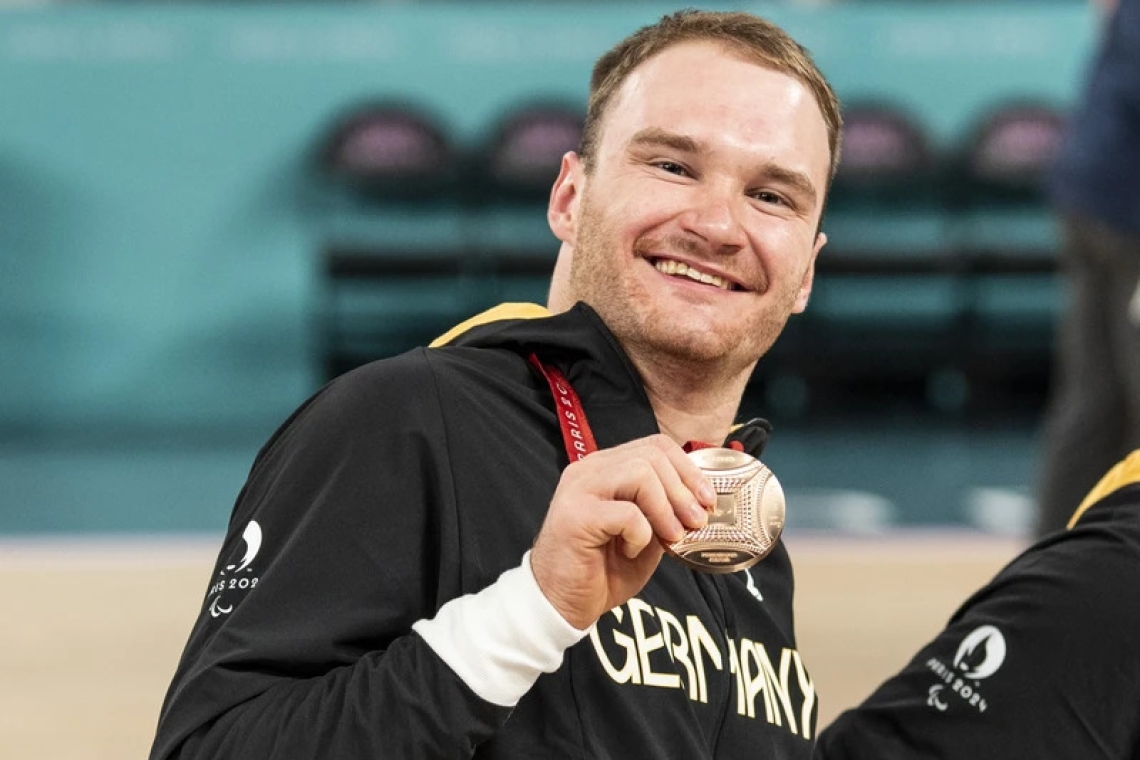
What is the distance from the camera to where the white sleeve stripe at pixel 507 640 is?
57.1 inches

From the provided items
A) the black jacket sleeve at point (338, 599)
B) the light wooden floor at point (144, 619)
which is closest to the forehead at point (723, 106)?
the black jacket sleeve at point (338, 599)

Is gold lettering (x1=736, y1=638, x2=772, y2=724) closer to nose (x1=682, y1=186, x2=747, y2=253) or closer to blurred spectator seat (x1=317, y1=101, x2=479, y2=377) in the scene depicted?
nose (x1=682, y1=186, x2=747, y2=253)

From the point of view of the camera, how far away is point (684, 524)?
55.9 inches

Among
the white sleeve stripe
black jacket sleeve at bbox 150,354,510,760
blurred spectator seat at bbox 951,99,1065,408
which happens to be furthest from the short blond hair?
blurred spectator seat at bbox 951,99,1065,408

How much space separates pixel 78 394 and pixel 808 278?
26.8 ft

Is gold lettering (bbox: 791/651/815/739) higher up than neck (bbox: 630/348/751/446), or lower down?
lower down

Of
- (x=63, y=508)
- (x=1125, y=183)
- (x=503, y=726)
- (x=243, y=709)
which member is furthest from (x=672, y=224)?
(x=63, y=508)

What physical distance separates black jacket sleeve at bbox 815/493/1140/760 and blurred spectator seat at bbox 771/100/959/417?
25.0 feet

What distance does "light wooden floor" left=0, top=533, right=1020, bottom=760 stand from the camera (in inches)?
161

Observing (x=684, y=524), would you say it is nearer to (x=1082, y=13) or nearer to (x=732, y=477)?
(x=732, y=477)

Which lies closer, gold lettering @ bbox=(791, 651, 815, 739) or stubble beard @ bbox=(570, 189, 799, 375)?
stubble beard @ bbox=(570, 189, 799, 375)

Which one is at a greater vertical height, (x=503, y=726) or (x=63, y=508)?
(x=503, y=726)

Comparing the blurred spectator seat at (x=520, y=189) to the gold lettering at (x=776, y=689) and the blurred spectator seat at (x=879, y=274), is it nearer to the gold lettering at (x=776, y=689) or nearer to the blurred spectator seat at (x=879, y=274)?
the blurred spectator seat at (x=879, y=274)

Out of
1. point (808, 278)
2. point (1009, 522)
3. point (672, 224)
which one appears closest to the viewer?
point (672, 224)
